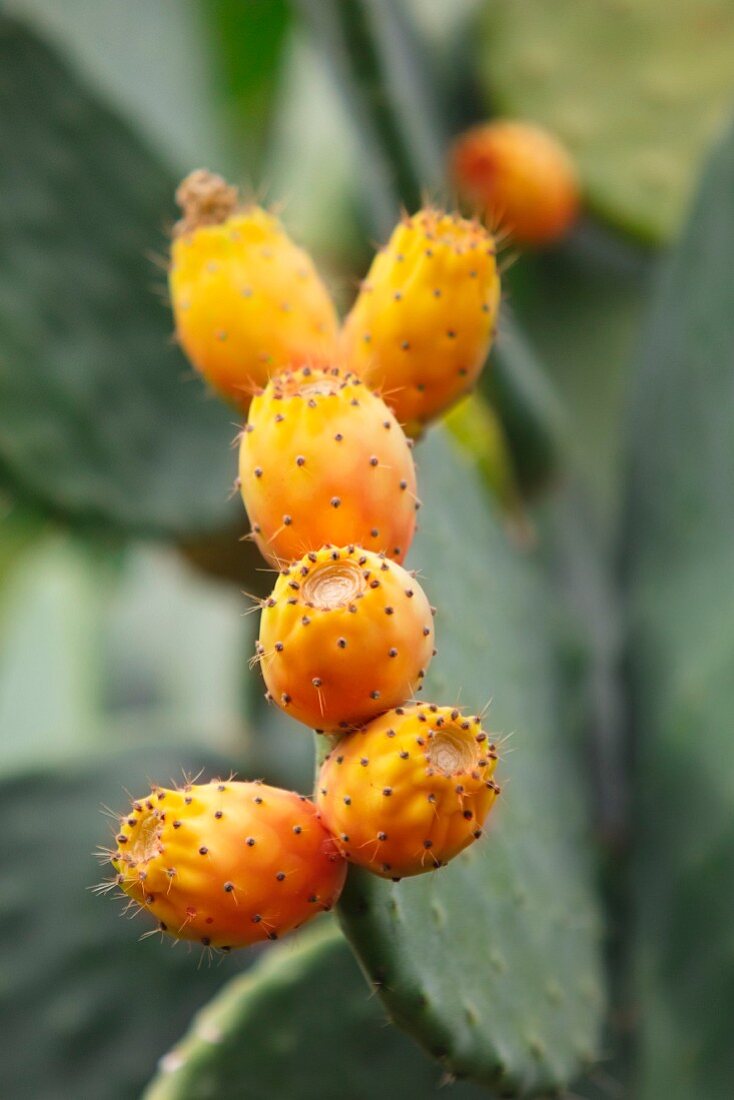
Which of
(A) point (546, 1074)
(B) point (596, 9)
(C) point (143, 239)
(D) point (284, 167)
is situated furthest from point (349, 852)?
(D) point (284, 167)

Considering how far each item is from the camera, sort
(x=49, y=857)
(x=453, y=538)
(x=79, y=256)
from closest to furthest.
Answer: (x=453, y=538)
(x=49, y=857)
(x=79, y=256)

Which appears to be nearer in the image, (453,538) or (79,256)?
(453,538)

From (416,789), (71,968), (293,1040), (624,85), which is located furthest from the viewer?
(624,85)

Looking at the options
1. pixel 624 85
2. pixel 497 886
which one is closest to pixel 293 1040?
pixel 497 886

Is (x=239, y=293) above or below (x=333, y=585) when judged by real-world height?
above

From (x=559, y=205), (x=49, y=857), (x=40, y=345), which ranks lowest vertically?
(x=49, y=857)

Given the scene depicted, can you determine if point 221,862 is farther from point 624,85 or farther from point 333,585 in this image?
point 624,85

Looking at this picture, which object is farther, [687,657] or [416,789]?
[687,657]

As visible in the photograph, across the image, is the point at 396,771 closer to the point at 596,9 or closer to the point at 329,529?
the point at 329,529
